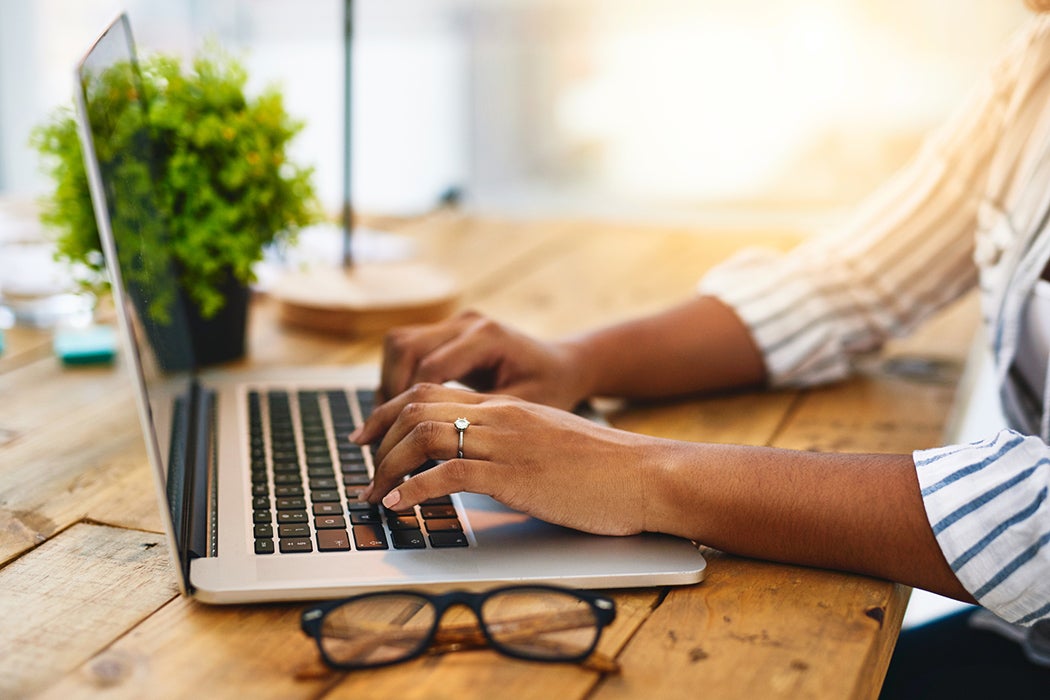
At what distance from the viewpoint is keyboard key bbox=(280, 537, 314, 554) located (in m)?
0.66

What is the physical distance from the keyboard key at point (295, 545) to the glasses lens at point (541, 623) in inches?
5.1

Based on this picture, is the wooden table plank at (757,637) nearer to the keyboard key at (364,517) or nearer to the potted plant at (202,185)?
the keyboard key at (364,517)

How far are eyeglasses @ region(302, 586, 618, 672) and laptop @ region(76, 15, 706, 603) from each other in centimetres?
3

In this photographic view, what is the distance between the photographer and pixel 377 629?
59 centimetres

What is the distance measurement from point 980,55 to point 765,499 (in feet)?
8.59

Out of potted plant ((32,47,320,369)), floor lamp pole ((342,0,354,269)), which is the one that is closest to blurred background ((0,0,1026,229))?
floor lamp pole ((342,0,354,269))

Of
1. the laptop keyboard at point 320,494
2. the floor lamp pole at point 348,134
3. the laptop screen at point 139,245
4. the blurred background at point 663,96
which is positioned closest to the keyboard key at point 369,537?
the laptop keyboard at point 320,494

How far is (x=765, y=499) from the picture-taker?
2.31 feet

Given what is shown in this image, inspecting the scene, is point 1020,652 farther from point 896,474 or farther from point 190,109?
point 190,109

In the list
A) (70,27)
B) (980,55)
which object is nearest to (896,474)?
(980,55)

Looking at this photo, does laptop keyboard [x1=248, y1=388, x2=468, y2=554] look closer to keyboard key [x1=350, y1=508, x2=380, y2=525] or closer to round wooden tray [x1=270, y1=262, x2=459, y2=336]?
keyboard key [x1=350, y1=508, x2=380, y2=525]

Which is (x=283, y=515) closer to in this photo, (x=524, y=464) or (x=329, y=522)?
(x=329, y=522)

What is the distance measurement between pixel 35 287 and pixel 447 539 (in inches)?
30.9

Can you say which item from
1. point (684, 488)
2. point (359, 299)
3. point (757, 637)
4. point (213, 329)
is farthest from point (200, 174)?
point (757, 637)
